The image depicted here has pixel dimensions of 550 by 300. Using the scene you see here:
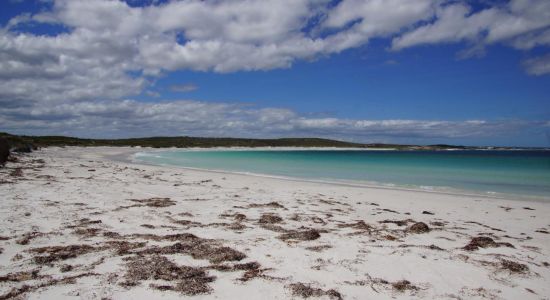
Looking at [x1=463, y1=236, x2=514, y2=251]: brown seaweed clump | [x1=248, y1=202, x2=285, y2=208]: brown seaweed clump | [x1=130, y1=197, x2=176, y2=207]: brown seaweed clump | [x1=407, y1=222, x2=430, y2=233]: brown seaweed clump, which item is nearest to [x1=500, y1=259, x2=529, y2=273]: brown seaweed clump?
[x1=463, y1=236, x2=514, y2=251]: brown seaweed clump

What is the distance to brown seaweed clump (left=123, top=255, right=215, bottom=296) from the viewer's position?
4867mm

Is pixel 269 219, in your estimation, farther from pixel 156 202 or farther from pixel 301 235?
pixel 156 202

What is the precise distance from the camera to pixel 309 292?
489 cm

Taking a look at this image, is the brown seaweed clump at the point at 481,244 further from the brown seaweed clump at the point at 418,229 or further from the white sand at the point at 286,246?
the brown seaweed clump at the point at 418,229

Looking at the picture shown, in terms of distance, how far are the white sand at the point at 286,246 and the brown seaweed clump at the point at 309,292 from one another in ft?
0.36

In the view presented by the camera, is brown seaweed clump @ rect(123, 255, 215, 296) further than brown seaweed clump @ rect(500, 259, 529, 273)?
No

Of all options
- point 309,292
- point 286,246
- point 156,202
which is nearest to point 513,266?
point 309,292

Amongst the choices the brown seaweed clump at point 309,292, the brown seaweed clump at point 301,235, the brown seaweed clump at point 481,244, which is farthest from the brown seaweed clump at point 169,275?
the brown seaweed clump at point 481,244

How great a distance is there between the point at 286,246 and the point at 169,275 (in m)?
2.49

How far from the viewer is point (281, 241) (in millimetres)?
7332

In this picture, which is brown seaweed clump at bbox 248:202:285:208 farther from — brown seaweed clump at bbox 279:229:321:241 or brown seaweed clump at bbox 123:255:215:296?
brown seaweed clump at bbox 123:255:215:296

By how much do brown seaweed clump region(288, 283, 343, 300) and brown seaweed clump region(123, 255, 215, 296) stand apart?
119 centimetres

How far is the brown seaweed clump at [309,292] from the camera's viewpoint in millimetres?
4809

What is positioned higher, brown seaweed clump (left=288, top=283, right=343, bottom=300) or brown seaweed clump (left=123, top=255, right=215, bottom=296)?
brown seaweed clump (left=123, top=255, right=215, bottom=296)
